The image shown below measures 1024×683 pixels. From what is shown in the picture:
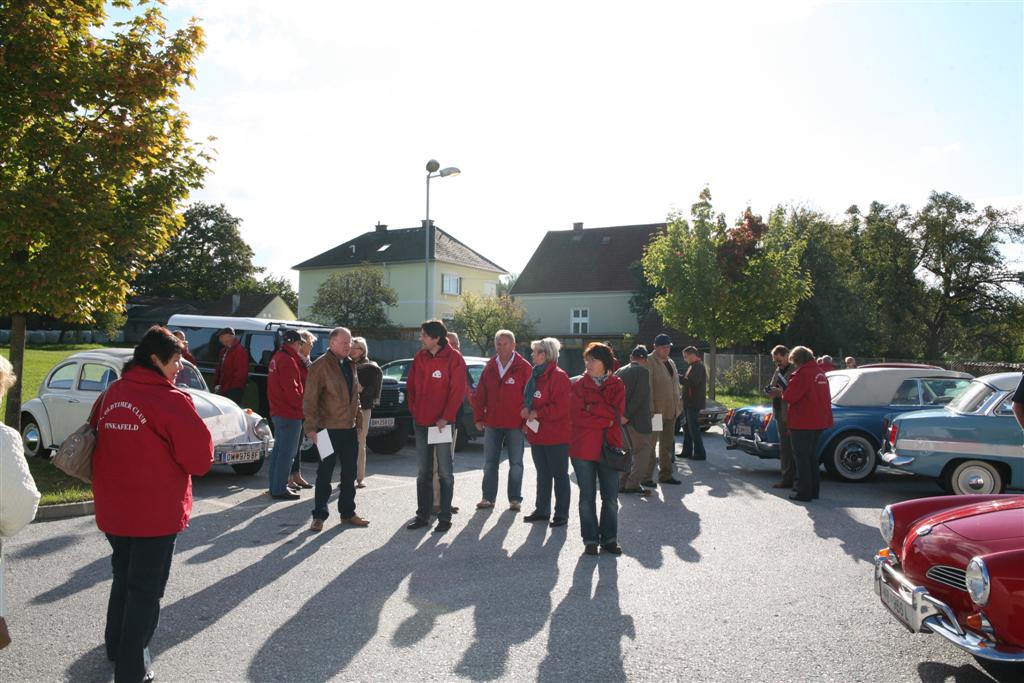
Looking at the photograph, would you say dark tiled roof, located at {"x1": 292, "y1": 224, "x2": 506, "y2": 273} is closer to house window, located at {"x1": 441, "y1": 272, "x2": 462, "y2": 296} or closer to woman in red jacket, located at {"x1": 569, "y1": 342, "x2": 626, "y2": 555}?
house window, located at {"x1": 441, "y1": 272, "x2": 462, "y2": 296}

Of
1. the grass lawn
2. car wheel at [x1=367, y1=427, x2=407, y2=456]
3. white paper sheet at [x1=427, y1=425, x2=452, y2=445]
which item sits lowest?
car wheel at [x1=367, y1=427, x2=407, y2=456]

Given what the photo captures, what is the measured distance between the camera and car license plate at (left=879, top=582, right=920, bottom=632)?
13.7 feet

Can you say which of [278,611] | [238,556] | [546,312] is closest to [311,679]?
[278,611]

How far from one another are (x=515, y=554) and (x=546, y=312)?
44636 millimetres

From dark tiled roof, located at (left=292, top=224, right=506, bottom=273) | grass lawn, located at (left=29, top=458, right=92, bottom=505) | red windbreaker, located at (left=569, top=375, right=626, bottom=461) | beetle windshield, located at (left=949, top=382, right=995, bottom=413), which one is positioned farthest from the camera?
dark tiled roof, located at (left=292, top=224, right=506, bottom=273)

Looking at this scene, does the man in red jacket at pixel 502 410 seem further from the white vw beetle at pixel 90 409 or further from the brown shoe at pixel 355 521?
the white vw beetle at pixel 90 409

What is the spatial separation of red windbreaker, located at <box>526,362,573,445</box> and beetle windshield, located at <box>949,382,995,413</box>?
212 inches

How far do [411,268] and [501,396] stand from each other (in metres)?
45.3

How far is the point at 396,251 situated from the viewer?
178 feet

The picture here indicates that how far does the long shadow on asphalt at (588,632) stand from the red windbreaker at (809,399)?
392 centimetres

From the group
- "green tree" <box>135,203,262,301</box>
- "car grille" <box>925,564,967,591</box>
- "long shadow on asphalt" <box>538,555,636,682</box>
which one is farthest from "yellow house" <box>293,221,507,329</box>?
"car grille" <box>925,564,967,591</box>

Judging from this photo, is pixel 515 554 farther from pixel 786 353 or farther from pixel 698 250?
pixel 698 250

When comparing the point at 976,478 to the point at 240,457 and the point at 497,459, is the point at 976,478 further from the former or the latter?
the point at 240,457

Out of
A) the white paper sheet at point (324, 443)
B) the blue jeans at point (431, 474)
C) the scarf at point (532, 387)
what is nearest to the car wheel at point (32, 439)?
the white paper sheet at point (324, 443)
